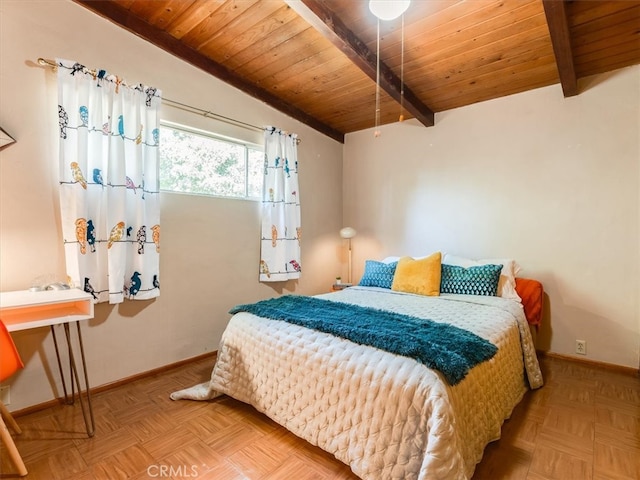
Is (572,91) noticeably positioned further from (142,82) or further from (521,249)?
(142,82)

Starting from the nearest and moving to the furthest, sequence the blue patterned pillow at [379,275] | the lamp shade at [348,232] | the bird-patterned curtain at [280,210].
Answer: the blue patterned pillow at [379,275]
the bird-patterned curtain at [280,210]
the lamp shade at [348,232]

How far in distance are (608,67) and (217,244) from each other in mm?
3507

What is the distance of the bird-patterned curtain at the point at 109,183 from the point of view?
201 cm

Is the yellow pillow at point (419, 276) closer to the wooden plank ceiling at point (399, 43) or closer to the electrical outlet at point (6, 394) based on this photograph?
the wooden plank ceiling at point (399, 43)

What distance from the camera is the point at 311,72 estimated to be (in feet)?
9.27

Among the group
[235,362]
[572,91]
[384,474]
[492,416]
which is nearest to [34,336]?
[235,362]

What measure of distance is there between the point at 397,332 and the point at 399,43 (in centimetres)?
207

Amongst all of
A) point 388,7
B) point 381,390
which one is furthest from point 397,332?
point 388,7

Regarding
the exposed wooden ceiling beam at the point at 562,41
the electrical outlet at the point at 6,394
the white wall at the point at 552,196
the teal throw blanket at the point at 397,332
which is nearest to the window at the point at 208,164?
the teal throw blanket at the point at 397,332

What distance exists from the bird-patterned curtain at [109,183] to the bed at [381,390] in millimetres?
913

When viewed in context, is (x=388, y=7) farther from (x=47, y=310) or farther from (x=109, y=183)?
(x=47, y=310)

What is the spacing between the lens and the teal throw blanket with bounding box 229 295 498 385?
1.36 metres

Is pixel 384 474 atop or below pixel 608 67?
below

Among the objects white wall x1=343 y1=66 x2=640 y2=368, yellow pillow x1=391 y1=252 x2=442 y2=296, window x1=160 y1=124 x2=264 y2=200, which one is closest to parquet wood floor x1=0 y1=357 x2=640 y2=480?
white wall x1=343 y1=66 x2=640 y2=368
